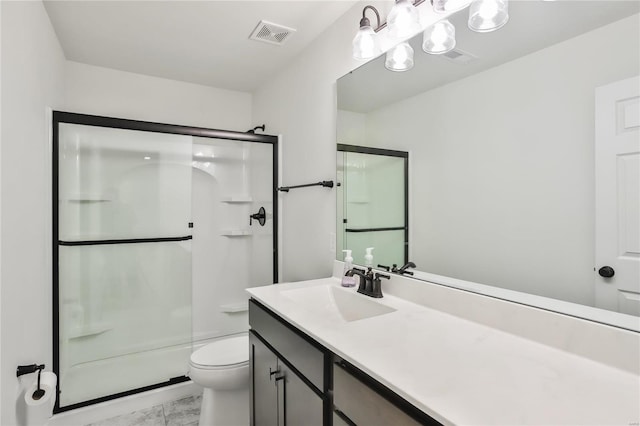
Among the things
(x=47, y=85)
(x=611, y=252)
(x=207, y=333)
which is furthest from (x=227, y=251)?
(x=611, y=252)

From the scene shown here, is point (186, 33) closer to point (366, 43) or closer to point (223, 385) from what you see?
point (366, 43)

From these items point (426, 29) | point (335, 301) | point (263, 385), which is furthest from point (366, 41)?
point (263, 385)

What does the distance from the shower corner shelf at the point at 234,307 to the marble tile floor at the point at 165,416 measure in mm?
Answer: 776

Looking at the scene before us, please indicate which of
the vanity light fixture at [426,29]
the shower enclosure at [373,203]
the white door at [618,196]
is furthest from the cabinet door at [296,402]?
the vanity light fixture at [426,29]

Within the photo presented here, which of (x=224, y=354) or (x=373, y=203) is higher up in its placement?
(x=373, y=203)

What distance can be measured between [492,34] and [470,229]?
0.70 metres

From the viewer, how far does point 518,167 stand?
1.09 metres

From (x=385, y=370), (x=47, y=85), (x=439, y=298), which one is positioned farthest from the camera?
(x=47, y=85)

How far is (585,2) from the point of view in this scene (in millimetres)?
940

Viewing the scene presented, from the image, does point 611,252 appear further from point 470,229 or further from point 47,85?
point 47,85

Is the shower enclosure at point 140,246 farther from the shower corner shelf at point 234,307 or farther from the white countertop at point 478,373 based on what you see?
the white countertop at point 478,373

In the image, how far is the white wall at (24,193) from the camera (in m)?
1.25

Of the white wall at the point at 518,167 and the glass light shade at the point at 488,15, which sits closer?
the white wall at the point at 518,167

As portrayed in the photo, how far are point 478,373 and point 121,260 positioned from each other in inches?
93.4
